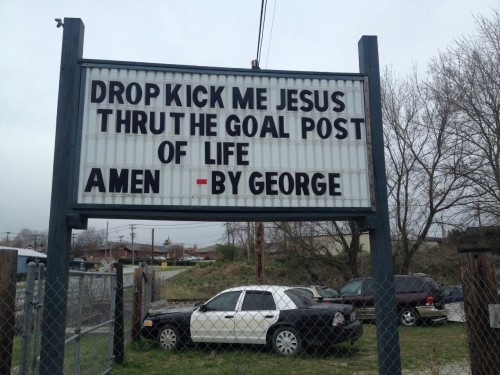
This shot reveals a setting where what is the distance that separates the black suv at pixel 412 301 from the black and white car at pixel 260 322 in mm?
5381

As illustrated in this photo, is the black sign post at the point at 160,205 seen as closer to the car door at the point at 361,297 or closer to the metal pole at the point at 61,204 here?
the metal pole at the point at 61,204

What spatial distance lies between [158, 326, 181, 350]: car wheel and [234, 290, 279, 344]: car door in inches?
55.1

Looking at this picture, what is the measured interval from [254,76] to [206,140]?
95 centimetres

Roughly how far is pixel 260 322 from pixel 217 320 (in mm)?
976

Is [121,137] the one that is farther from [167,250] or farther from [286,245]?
[167,250]

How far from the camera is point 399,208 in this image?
27062 millimetres

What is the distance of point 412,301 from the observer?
52.3ft

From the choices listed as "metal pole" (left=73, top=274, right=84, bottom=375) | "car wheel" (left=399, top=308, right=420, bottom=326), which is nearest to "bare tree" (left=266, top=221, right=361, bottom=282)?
"car wheel" (left=399, top=308, right=420, bottom=326)

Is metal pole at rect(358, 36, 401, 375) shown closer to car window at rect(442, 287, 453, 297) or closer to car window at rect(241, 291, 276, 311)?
car window at rect(241, 291, 276, 311)

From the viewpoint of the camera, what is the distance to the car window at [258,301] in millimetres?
10891

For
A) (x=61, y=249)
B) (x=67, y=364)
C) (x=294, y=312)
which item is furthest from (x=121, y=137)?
(x=294, y=312)

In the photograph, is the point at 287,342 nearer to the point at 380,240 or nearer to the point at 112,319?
the point at 112,319

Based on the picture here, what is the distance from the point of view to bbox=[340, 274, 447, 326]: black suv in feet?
51.7

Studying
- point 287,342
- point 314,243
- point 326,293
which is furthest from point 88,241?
point 287,342
